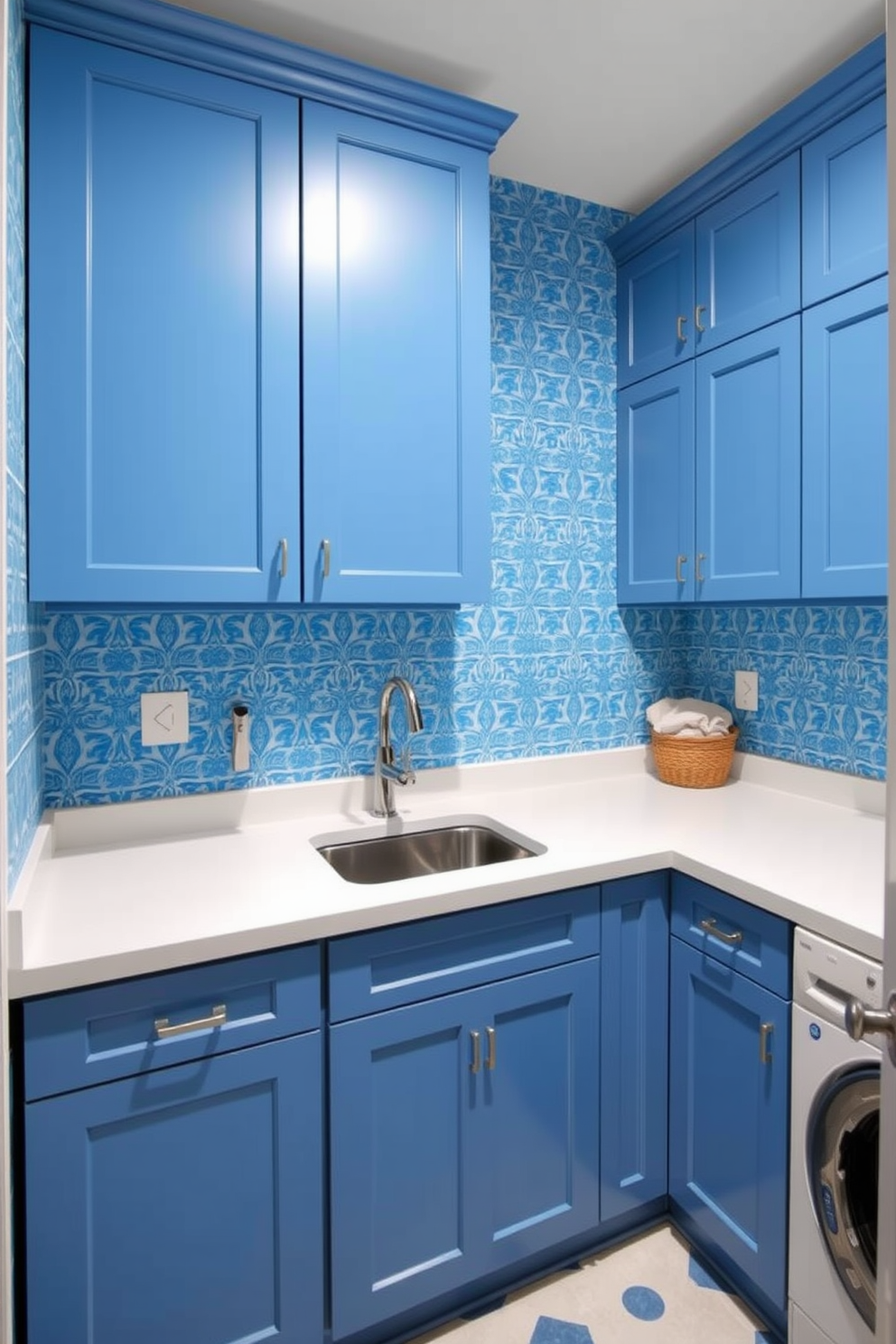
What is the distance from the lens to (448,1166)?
4.68ft

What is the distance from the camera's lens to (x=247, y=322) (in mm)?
1492

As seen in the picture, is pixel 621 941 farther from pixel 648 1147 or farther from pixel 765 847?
pixel 648 1147

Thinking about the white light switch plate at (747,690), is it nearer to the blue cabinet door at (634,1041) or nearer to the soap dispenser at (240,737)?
the blue cabinet door at (634,1041)

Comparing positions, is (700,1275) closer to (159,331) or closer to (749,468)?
(749,468)

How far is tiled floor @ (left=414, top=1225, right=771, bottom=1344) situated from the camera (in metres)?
1.44

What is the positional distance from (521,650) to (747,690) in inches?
26.3

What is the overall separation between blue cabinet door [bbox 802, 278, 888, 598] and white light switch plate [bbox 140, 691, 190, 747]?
143cm

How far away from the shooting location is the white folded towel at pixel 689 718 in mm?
2164

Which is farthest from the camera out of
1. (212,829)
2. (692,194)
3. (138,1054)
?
(692,194)

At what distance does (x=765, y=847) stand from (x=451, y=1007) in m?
0.73

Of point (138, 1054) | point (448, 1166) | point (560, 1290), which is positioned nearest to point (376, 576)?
point (138, 1054)

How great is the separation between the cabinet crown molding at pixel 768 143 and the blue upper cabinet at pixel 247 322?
56 cm

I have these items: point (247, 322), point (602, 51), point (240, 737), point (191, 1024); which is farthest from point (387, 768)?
point (602, 51)

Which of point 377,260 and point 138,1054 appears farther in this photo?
point 377,260
